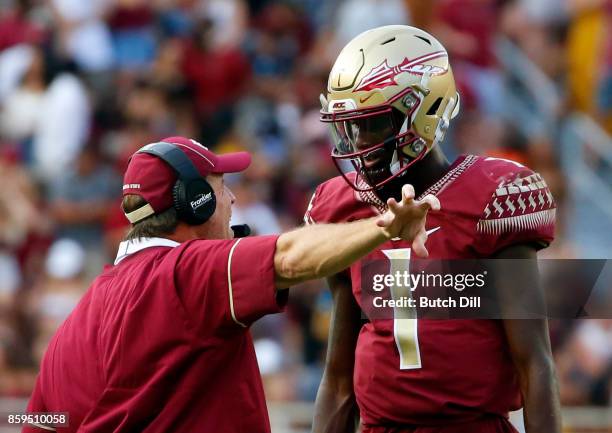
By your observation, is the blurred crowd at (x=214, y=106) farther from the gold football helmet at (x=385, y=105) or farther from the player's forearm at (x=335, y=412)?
the gold football helmet at (x=385, y=105)

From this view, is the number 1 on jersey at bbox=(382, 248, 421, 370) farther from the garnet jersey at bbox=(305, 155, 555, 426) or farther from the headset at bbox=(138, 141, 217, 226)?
the headset at bbox=(138, 141, 217, 226)

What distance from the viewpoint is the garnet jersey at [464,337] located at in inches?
152

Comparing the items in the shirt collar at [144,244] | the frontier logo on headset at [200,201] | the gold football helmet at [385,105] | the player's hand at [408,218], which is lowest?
the shirt collar at [144,244]

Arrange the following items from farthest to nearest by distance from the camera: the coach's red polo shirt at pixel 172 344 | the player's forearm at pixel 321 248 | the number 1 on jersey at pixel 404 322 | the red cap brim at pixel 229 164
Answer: the red cap brim at pixel 229 164 < the number 1 on jersey at pixel 404 322 < the coach's red polo shirt at pixel 172 344 < the player's forearm at pixel 321 248

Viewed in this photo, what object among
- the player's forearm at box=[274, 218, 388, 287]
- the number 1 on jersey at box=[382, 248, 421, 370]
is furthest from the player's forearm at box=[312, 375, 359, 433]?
the player's forearm at box=[274, 218, 388, 287]

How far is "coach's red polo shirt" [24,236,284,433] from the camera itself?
12.1 feet

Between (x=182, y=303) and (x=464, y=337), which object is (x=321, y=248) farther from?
(x=464, y=337)

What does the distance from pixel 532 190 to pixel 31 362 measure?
17.5 ft

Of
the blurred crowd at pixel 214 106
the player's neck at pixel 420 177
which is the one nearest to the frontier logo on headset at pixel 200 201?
the player's neck at pixel 420 177

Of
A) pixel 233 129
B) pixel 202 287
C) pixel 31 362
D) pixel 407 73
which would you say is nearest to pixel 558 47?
pixel 233 129

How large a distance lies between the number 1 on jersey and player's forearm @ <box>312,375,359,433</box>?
464 millimetres

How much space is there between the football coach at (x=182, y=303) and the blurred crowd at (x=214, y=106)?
4026mm

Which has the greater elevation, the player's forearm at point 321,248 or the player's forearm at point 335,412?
the player's forearm at point 321,248

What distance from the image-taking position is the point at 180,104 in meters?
9.80
